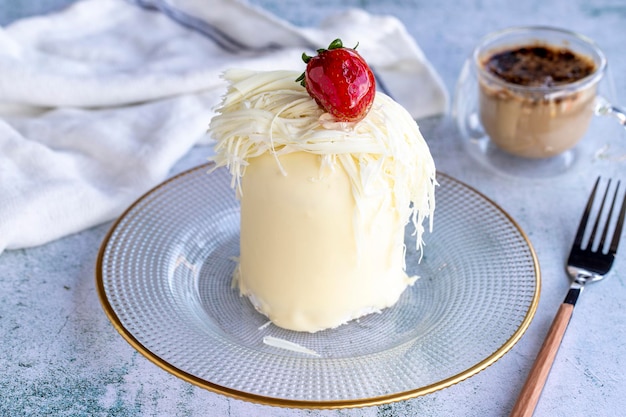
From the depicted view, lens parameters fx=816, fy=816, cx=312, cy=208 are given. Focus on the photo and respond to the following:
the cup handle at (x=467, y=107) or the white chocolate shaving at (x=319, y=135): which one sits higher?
the white chocolate shaving at (x=319, y=135)

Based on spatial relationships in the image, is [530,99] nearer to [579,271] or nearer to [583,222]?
[583,222]

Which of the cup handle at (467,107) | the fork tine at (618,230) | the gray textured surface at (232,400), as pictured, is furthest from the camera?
the cup handle at (467,107)

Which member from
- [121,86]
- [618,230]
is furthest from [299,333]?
[121,86]

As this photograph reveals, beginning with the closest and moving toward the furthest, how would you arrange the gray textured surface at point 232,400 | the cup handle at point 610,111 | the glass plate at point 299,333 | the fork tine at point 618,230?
the glass plate at point 299,333
the gray textured surface at point 232,400
the fork tine at point 618,230
the cup handle at point 610,111

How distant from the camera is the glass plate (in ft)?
4.38

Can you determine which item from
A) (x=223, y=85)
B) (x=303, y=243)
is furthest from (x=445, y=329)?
(x=223, y=85)

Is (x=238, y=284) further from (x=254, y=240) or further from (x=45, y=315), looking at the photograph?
(x=45, y=315)

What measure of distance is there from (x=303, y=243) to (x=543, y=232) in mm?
678

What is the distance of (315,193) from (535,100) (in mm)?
790

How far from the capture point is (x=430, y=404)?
1445mm

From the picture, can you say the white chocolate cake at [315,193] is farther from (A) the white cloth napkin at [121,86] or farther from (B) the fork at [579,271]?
(A) the white cloth napkin at [121,86]

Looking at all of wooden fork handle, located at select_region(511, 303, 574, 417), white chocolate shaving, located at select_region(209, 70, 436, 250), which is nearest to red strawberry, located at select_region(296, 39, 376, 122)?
white chocolate shaving, located at select_region(209, 70, 436, 250)

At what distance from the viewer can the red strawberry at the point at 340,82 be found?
136cm

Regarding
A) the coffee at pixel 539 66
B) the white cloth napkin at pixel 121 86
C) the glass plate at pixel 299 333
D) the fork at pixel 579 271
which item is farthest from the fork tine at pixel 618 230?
the white cloth napkin at pixel 121 86
